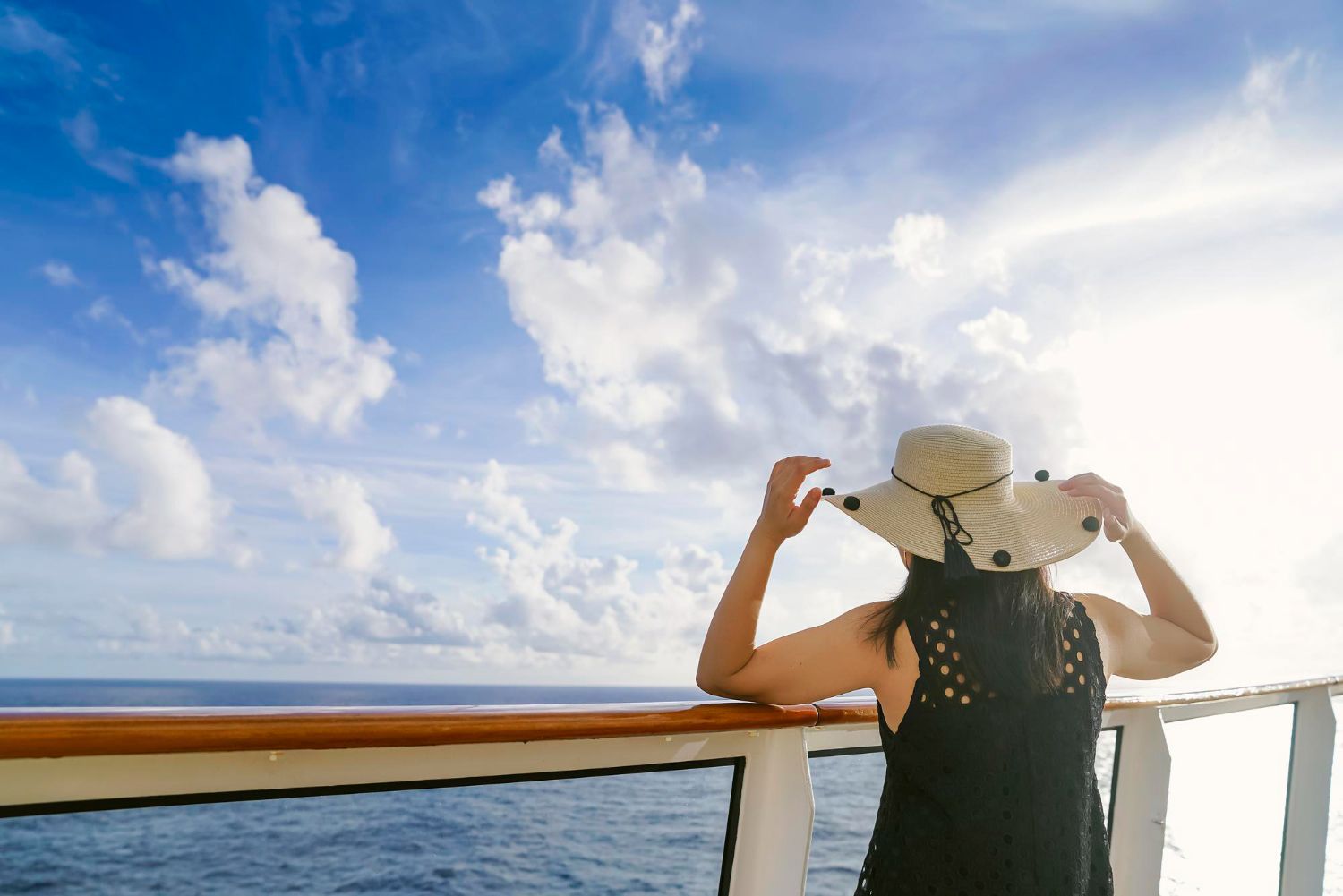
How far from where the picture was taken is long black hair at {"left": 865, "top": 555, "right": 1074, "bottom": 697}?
3.56 ft

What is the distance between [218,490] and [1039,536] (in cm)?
11212

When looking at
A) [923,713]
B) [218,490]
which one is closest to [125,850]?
[923,713]

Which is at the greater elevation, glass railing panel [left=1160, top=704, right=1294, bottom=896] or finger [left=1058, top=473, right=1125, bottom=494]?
finger [left=1058, top=473, right=1125, bottom=494]

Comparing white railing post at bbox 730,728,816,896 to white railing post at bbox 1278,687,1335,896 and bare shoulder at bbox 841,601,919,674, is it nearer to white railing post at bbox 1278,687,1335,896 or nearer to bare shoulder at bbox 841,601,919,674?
bare shoulder at bbox 841,601,919,674

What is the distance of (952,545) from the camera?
1.11 metres

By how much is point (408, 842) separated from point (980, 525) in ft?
2.82

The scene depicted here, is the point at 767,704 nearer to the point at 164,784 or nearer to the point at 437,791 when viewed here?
the point at 437,791

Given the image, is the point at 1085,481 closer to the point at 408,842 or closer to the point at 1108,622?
the point at 1108,622

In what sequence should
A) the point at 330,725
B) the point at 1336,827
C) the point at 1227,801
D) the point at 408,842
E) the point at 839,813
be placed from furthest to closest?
the point at 1336,827
the point at 1227,801
the point at 839,813
the point at 408,842
the point at 330,725

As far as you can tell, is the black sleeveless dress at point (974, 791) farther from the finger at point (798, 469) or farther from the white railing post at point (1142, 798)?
the white railing post at point (1142, 798)

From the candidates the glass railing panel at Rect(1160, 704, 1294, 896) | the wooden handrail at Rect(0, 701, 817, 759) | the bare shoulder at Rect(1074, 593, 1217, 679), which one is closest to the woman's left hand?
the wooden handrail at Rect(0, 701, 817, 759)

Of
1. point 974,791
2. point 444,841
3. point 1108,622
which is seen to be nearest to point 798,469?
point 974,791

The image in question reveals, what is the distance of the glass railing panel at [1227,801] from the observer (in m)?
2.33

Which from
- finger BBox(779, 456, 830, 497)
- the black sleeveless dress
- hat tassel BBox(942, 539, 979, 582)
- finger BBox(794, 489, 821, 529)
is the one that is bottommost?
the black sleeveless dress
